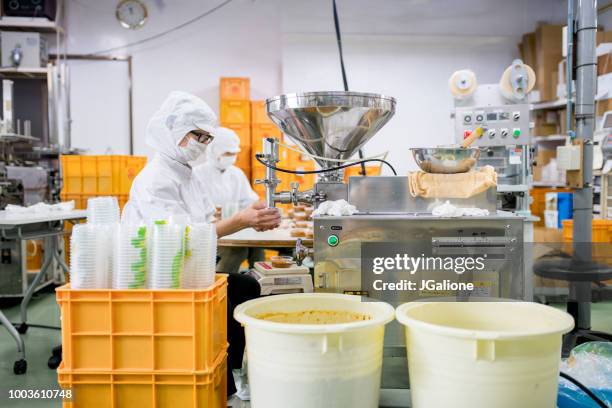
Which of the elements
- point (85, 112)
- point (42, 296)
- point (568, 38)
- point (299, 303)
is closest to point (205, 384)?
point (299, 303)

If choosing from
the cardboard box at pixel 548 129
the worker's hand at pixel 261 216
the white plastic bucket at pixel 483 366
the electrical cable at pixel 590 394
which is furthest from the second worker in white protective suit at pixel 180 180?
the cardboard box at pixel 548 129

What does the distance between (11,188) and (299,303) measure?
10.8 feet

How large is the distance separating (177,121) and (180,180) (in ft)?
0.99

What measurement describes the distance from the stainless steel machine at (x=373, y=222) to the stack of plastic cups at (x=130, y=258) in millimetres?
579

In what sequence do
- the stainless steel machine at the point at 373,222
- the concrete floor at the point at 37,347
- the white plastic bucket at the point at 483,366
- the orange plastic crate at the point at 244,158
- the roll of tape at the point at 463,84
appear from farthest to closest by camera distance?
the orange plastic crate at the point at 244,158, the roll of tape at the point at 463,84, the concrete floor at the point at 37,347, the stainless steel machine at the point at 373,222, the white plastic bucket at the point at 483,366

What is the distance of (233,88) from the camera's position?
538 cm

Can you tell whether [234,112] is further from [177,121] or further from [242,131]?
[177,121]

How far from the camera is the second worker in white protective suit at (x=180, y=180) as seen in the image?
6.33 ft

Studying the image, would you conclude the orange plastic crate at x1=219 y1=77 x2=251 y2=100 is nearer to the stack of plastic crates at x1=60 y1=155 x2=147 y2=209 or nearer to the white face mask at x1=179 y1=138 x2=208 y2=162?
the stack of plastic crates at x1=60 y1=155 x2=147 y2=209

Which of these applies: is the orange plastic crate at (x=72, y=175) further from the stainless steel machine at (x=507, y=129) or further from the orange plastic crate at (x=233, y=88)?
the stainless steel machine at (x=507, y=129)

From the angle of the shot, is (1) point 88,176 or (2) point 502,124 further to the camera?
(1) point 88,176

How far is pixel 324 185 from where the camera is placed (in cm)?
173

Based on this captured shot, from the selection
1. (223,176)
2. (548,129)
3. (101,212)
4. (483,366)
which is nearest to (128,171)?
(223,176)

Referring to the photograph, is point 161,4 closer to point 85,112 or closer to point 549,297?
point 85,112
